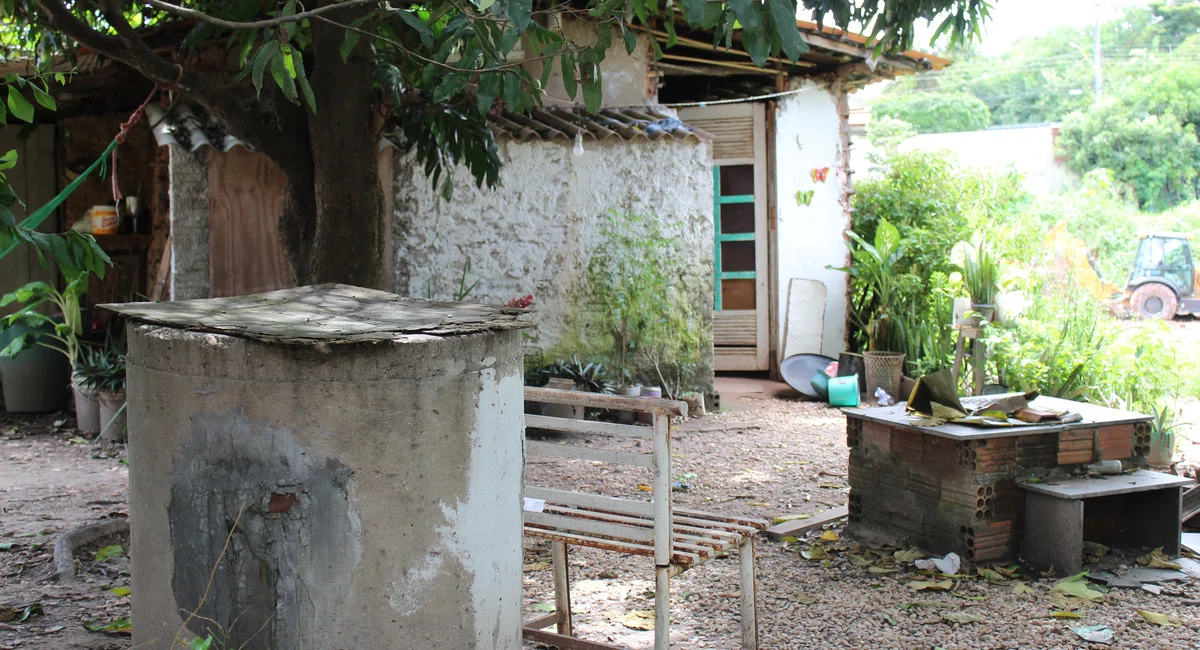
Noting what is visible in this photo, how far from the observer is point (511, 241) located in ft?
25.2

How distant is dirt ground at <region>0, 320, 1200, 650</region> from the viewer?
342 cm

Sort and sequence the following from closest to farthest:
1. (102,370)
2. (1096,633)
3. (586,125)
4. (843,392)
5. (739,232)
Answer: (1096,633) → (102,370) → (586,125) → (843,392) → (739,232)

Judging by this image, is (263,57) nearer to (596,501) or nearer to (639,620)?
(596,501)

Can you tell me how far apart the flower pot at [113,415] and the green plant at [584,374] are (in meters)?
2.99

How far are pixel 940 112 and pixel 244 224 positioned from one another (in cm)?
3265

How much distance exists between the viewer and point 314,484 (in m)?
2.25

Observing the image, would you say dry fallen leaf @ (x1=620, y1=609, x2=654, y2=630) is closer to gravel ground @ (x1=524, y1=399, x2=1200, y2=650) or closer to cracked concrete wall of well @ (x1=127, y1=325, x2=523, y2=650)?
gravel ground @ (x1=524, y1=399, x2=1200, y2=650)

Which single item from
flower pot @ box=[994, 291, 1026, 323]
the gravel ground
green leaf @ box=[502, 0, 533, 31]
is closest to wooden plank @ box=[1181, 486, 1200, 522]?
the gravel ground

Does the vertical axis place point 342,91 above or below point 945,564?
above

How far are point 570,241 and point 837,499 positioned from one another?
322 centimetres

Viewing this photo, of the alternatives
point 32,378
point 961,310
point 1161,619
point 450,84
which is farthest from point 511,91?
point 32,378

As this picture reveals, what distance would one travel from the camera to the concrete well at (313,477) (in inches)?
88.1

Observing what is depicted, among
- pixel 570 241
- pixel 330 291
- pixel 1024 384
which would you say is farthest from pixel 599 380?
pixel 330 291

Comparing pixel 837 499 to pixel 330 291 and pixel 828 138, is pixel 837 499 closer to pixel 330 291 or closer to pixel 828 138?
pixel 330 291
